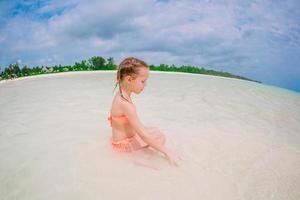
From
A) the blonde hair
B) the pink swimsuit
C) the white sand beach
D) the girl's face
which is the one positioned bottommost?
the white sand beach

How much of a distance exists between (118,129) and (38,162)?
791 mm

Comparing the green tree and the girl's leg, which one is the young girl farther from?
the green tree

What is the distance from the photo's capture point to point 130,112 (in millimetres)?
2707

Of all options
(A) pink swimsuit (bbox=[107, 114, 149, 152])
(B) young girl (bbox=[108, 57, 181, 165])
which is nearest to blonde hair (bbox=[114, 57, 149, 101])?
(B) young girl (bbox=[108, 57, 181, 165])

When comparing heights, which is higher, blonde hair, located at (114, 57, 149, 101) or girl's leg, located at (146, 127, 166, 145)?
blonde hair, located at (114, 57, 149, 101)

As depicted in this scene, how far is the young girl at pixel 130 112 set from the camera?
267 cm

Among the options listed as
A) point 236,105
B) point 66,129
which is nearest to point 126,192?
point 66,129

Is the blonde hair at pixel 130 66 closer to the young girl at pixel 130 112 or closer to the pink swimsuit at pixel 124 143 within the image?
the young girl at pixel 130 112

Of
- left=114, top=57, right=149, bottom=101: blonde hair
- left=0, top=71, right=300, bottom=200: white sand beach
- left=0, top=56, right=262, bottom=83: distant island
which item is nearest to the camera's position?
left=0, top=71, right=300, bottom=200: white sand beach

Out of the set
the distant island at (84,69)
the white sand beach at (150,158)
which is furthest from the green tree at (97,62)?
the white sand beach at (150,158)

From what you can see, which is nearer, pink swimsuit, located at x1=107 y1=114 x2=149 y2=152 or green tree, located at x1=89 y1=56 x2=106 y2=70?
pink swimsuit, located at x1=107 y1=114 x2=149 y2=152

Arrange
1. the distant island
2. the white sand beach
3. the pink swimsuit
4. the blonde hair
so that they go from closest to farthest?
1. the white sand beach
2. the blonde hair
3. the pink swimsuit
4. the distant island

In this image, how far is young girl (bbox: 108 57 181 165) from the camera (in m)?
2.67

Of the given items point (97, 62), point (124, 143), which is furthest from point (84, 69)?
point (124, 143)
